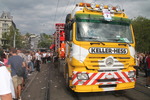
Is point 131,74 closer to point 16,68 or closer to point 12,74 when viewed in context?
point 16,68

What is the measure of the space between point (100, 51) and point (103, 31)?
2.54 feet

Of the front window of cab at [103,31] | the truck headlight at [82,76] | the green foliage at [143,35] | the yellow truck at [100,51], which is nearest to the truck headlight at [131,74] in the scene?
the yellow truck at [100,51]

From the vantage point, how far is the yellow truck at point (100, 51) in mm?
5395

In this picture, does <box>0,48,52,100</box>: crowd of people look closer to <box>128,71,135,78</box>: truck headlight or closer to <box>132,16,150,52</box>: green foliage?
<box>128,71,135,78</box>: truck headlight

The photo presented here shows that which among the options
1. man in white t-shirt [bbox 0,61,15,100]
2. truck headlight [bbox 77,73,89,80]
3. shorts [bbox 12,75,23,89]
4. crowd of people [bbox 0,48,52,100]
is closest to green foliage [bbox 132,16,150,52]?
crowd of people [bbox 0,48,52,100]

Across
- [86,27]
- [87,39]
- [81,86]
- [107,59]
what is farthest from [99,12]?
[81,86]

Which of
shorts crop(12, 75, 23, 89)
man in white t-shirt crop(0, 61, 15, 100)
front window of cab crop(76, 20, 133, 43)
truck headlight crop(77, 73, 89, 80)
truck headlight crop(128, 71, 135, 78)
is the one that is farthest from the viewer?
truck headlight crop(128, 71, 135, 78)

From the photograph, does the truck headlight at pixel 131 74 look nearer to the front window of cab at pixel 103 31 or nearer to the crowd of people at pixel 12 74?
the front window of cab at pixel 103 31

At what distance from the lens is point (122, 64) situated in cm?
573

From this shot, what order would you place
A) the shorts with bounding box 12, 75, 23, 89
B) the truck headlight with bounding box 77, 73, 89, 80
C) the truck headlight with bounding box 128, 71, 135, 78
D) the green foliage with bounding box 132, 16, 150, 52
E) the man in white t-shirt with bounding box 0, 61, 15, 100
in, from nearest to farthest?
the man in white t-shirt with bounding box 0, 61, 15, 100, the truck headlight with bounding box 77, 73, 89, 80, the shorts with bounding box 12, 75, 23, 89, the truck headlight with bounding box 128, 71, 135, 78, the green foliage with bounding box 132, 16, 150, 52

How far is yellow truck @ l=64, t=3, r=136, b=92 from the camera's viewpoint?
17.7 ft

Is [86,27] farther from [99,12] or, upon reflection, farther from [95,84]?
[95,84]

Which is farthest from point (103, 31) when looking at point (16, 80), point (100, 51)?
point (16, 80)

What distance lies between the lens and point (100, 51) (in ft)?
18.1
